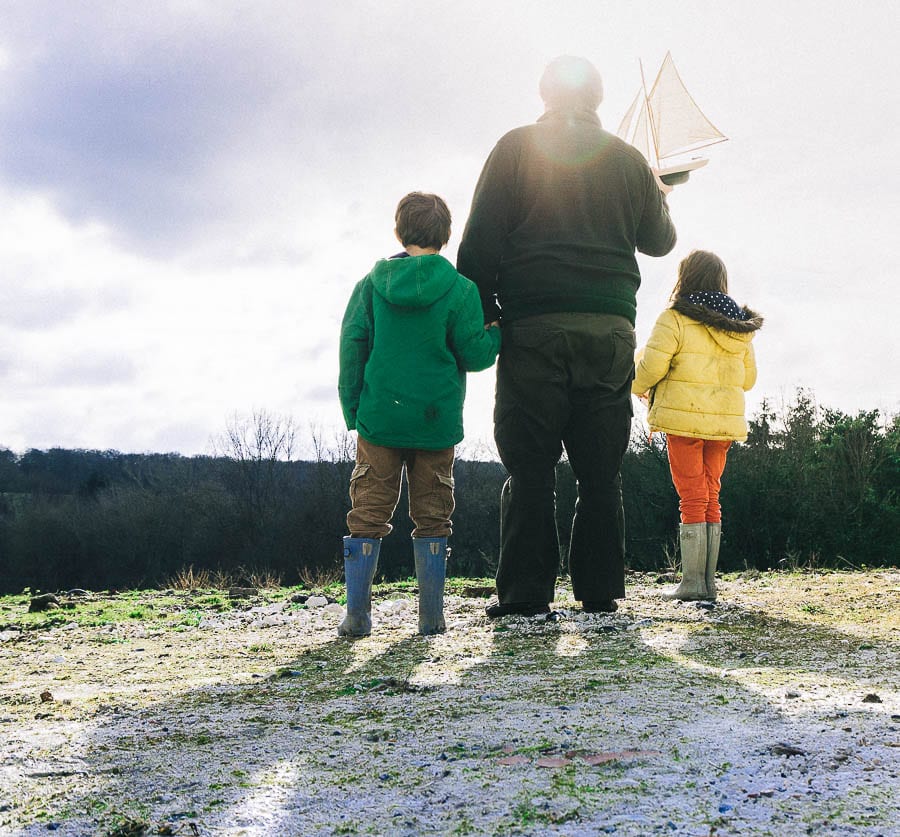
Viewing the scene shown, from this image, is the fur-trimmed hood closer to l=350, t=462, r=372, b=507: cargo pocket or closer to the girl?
the girl

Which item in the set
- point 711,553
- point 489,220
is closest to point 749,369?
point 711,553

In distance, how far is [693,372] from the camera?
4984mm

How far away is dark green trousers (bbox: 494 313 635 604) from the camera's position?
416cm

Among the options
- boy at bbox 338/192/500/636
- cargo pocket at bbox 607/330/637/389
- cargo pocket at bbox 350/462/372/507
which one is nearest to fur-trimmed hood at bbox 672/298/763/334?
cargo pocket at bbox 607/330/637/389

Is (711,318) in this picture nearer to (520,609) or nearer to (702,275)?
(702,275)

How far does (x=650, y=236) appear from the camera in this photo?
4.57 metres

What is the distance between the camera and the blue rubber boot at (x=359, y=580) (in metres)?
3.99

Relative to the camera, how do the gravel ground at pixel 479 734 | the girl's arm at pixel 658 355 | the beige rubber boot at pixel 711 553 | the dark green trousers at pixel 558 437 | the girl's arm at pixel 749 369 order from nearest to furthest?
the gravel ground at pixel 479 734, the dark green trousers at pixel 558 437, the girl's arm at pixel 658 355, the beige rubber boot at pixel 711 553, the girl's arm at pixel 749 369

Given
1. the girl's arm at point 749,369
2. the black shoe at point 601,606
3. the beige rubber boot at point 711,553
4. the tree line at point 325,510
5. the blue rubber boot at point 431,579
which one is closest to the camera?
the blue rubber boot at point 431,579

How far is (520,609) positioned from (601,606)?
1.53 ft

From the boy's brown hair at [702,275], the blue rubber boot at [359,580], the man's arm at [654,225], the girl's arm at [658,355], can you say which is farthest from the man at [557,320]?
the boy's brown hair at [702,275]

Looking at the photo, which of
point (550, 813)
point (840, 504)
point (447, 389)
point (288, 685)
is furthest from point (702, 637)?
point (840, 504)

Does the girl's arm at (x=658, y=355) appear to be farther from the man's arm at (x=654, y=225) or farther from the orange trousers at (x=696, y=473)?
the man's arm at (x=654, y=225)

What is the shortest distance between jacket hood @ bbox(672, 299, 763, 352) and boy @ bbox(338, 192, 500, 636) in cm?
150
